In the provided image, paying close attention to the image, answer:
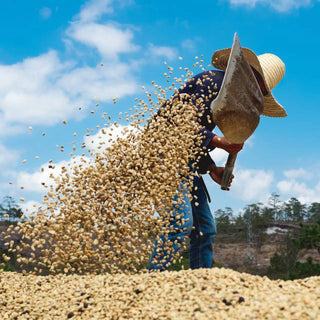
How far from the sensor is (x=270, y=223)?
90.5 ft

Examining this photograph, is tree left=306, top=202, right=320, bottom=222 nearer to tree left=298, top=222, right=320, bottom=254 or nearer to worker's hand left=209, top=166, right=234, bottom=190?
tree left=298, top=222, right=320, bottom=254

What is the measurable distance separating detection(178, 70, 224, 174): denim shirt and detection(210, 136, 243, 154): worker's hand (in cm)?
15

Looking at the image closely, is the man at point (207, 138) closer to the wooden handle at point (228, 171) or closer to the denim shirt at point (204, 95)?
the denim shirt at point (204, 95)

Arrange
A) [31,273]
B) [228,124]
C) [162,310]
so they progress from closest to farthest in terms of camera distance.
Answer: [162,310], [228,124], [31,273]

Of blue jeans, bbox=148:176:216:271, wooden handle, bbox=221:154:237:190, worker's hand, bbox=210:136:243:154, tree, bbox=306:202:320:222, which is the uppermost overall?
tree, bbox=306:202:320:222

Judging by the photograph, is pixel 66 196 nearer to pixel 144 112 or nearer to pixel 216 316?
pixel 144 112

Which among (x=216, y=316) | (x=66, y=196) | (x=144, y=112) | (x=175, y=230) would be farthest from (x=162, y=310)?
(x=144, y=112)

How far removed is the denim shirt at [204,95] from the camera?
13.0 feet

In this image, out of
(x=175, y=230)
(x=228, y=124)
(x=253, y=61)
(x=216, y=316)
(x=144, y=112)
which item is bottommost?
(x=216, y=316)

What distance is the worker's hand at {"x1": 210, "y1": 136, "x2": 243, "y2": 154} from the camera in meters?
3.73

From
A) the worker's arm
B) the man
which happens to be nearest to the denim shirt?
the man

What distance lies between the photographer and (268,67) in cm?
399

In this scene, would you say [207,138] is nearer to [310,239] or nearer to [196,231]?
[196,231]

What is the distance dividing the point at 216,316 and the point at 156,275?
85cm
